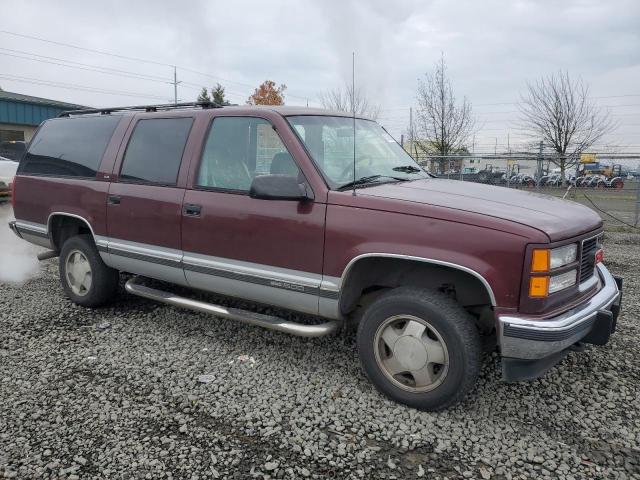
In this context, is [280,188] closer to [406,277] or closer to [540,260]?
[406,277]

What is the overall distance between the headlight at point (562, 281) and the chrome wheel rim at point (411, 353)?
693mm

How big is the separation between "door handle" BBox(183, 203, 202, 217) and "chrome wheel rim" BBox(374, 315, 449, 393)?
64.9 inches

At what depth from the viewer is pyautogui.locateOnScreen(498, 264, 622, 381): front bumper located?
269 cm

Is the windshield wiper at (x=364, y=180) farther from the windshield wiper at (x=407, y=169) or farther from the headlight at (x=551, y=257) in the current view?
the headlight at (x=551, y=257)

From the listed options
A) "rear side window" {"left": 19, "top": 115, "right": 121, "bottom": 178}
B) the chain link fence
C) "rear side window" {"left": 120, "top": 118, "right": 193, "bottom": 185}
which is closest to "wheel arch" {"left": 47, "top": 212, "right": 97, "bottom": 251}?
"rear side window" {"left": 19, "top": 115, "right": 121, "bottom": 178}

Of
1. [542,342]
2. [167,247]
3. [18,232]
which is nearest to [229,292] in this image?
[167,247]

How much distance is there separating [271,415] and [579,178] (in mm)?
11526

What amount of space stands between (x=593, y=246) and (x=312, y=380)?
2114mm

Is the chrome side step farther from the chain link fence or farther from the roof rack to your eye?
the chain link fence

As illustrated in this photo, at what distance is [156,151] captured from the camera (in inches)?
166

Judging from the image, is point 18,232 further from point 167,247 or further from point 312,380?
point 312,380

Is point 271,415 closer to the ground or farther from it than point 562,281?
closer to the ground

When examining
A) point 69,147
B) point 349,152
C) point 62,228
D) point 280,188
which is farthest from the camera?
point 62,228

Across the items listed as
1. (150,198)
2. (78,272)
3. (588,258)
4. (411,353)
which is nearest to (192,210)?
(150,198)
